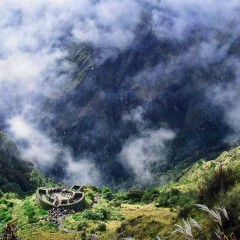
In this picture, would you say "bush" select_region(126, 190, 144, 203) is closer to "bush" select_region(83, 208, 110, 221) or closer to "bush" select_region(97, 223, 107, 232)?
"bush" select_region(83, 208, 110, 221)

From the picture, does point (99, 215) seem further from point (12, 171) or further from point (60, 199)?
point (12, 171)

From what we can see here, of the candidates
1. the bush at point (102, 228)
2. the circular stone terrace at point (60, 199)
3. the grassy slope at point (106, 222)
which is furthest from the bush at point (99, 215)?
the circular stone terrace at point (60, 199)

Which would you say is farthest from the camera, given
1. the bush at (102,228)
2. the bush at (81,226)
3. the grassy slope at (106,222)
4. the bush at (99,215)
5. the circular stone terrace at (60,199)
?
the circular stone terrace at (60,199)

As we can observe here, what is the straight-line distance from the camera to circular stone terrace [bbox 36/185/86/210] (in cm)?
7312

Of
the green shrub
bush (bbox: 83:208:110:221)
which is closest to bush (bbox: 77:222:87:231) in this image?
bush (bbox: 83:208:110:221)

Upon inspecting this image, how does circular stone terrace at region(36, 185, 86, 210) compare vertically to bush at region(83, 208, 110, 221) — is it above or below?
above

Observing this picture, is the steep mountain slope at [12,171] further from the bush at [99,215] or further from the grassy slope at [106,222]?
the bush at [99,215]

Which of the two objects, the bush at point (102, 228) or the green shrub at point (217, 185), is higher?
the bush at point (102, 228)

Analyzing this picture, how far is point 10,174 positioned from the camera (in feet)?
493

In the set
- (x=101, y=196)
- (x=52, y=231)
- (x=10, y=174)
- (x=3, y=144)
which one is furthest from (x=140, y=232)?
(x=3, y=144)

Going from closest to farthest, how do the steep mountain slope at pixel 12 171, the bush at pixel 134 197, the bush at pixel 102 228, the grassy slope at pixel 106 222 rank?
the grassy slope at pixel 106 222 < the bush at pixel 102 228 < the bush at pixel 134 197 < the steep mountain slope at pixel 12 171

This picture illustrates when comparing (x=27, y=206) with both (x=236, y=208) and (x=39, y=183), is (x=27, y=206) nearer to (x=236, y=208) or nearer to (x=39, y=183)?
(x=236, y=208)

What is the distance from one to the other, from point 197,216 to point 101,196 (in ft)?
173

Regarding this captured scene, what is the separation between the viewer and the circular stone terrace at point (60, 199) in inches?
2879
